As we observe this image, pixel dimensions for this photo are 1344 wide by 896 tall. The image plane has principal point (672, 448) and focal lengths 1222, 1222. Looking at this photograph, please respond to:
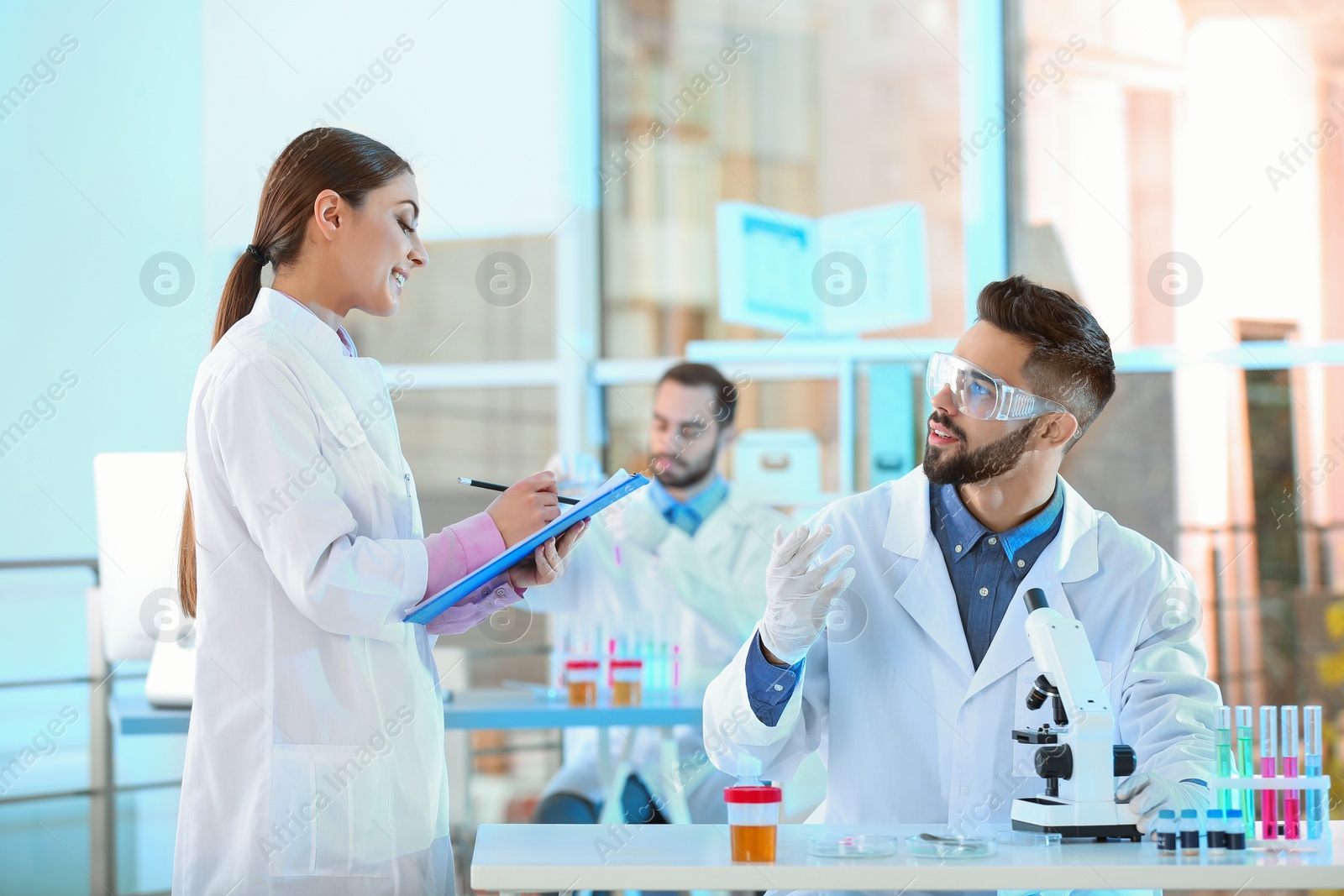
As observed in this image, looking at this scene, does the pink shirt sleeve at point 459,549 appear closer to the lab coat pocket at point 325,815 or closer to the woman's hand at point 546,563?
the woman's hand at point 546,563

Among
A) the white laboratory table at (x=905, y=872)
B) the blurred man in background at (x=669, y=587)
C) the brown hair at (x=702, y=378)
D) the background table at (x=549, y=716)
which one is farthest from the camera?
the brown hair at (x=702, y=378)

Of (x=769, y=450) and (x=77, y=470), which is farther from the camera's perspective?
(x=769, y=450)

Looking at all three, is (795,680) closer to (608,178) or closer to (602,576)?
(602,576)

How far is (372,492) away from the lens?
1605mm

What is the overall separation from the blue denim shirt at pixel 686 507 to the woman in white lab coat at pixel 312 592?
2267 mm

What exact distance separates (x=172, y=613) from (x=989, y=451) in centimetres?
209

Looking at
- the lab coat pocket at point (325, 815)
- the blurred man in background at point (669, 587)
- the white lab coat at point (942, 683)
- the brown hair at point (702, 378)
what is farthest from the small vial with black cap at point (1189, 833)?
the brown hair at point (702, 378)

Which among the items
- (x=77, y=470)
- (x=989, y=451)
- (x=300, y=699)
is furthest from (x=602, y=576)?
(x=300, y=699)

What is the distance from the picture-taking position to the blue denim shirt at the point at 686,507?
12.9 ft

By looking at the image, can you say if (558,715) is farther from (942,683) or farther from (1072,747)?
(1072,747)

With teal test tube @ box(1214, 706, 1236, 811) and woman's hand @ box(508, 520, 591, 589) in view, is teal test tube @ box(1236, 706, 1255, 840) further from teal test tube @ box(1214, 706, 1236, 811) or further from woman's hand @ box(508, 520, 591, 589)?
woman's hand @ box(508, 520, 591, 589)

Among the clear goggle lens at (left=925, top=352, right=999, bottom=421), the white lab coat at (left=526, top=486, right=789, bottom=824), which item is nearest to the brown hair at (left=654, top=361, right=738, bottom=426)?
the white lab coat at (left=526, top=486, right=789, bottom=824)

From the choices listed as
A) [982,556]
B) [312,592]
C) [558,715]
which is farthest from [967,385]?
[558,715]

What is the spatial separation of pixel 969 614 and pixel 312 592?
954mm
